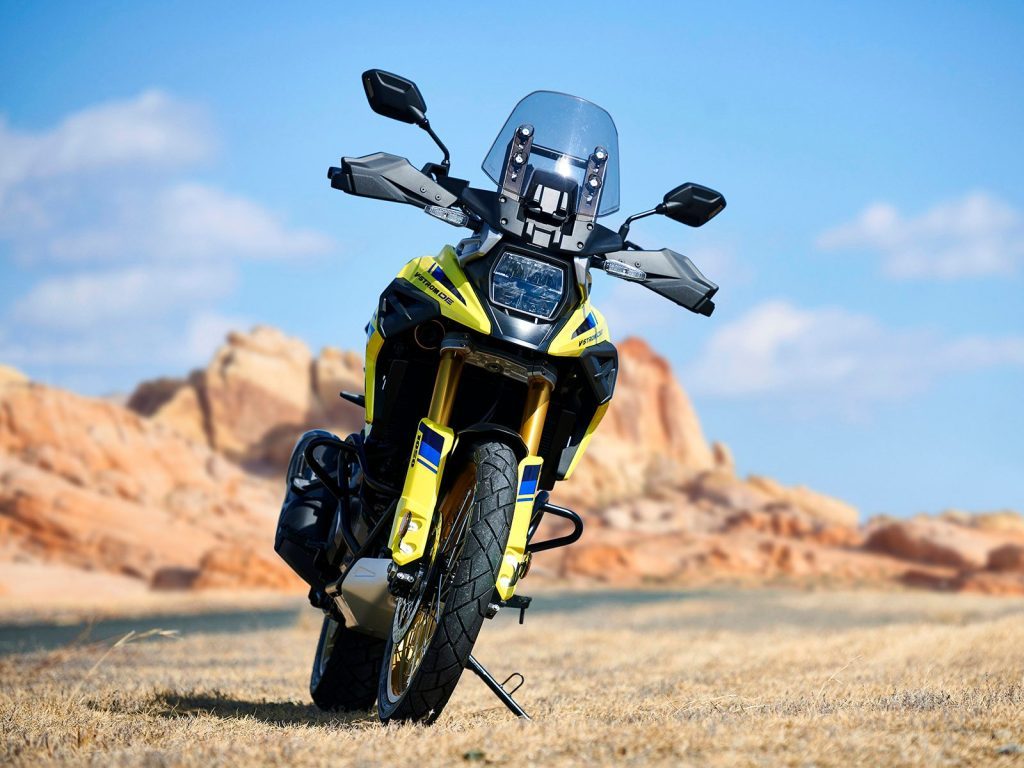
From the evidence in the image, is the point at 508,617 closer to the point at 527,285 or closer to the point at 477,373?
the point at 477,373

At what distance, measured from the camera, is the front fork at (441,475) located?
4.68m

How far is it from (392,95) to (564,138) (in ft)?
2.84

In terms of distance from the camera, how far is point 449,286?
4879 millimetres

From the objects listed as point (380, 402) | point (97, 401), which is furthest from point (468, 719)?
point (97, 401)

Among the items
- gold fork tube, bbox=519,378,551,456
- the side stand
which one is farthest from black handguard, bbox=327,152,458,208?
the side stand

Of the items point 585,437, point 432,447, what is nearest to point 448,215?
point 432,447

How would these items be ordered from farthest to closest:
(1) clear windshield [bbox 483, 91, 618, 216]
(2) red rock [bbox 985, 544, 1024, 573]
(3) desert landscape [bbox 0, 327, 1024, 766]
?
1. (2) red rock [bbox 985, 544, 1024, 573]
2. (1) clear windshield [bbox 483, 91, 618, 216]
3. (3) desert landscape [bbox 0, 327, 1024, 766]

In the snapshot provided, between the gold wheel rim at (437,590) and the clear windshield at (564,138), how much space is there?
1.46 metres

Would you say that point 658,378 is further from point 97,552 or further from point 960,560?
point 97,552

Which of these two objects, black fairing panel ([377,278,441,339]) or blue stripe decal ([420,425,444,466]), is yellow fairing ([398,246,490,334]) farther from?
blue stripe decal ([420,425,444,466])

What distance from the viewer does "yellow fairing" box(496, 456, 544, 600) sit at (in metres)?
4.61

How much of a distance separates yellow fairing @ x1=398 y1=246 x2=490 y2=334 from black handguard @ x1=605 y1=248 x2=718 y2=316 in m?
0.92

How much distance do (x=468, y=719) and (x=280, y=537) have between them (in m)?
1.61

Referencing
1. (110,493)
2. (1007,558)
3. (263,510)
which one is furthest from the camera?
(1007,558)
